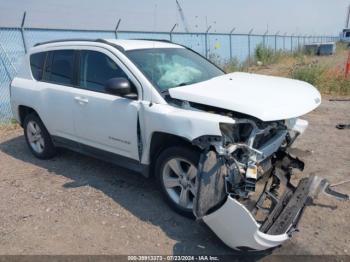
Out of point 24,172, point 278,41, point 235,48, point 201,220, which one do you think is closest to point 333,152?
point 201,220

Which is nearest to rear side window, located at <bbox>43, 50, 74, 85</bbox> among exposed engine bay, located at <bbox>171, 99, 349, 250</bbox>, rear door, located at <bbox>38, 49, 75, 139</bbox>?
rear door, located at <bbox>38, 49, 75, 139</bbox>

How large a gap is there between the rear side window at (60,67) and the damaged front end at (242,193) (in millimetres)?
2445

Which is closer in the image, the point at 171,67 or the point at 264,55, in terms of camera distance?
the point at 171,67

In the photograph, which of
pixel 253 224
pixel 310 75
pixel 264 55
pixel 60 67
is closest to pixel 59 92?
pixel 60 67

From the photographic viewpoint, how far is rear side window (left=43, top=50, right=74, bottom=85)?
486cm

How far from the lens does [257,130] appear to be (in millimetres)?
3312

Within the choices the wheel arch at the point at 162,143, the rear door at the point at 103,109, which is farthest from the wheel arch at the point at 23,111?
the wheel arch at the point at 162,143

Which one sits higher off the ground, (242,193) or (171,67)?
(171,67)

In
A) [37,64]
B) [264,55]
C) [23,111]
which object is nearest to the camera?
[37,64]

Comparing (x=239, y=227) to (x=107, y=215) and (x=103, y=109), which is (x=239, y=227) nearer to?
(x=107, y=215)

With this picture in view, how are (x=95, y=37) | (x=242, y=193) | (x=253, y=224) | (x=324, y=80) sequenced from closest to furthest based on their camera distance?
(x=253, y=224), (x=242, y=193), (x=95, y=37), (x=324, y=80)

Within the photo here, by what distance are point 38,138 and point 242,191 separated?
387 cm

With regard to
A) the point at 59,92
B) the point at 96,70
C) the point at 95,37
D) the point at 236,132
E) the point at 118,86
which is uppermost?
the point at 95,37

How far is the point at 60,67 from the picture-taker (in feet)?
16.6
